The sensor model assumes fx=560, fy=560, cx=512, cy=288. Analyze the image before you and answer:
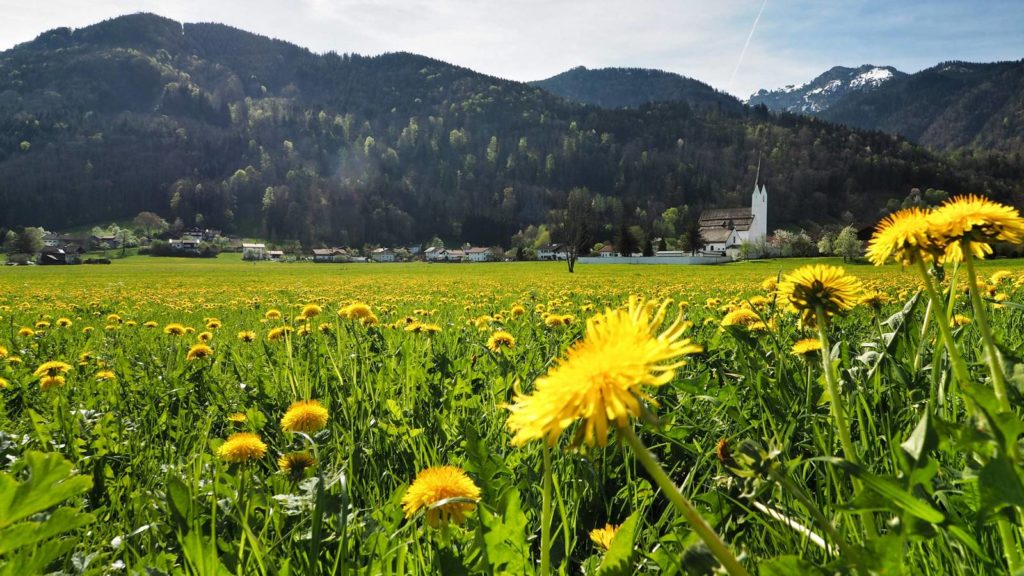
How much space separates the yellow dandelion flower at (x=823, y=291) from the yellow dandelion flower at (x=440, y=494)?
846 mm

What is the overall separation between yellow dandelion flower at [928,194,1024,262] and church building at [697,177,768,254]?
12071 centimetres

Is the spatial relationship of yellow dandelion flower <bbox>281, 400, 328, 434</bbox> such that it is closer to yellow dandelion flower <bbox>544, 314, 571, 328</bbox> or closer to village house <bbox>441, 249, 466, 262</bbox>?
yellow dandelion flower <bbox>544, 314, 571, 328</bbox>

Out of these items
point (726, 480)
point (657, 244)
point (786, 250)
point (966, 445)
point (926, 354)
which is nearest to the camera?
point (966, 445)

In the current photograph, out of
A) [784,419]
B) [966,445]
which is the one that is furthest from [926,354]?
[966,445]

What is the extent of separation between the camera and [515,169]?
16975cm

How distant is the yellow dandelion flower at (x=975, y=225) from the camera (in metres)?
1.06

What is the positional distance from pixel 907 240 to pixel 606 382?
90cm

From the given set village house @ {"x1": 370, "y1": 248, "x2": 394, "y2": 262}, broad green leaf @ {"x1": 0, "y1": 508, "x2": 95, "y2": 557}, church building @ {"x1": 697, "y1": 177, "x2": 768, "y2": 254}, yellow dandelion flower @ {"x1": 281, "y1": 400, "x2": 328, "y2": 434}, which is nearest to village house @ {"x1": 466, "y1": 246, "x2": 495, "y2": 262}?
village house @ {"x1": 370, "y1": 248, "x2": 394, "y2": 262}

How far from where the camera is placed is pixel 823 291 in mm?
1263

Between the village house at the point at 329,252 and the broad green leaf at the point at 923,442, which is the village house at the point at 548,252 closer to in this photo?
the village house at the point at 329,252

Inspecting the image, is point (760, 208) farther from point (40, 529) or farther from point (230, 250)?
point (40, 529)

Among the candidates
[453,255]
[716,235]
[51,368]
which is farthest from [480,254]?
[51,368]

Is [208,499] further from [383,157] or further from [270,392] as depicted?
[383,157]

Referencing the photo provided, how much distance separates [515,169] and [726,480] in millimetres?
172701
